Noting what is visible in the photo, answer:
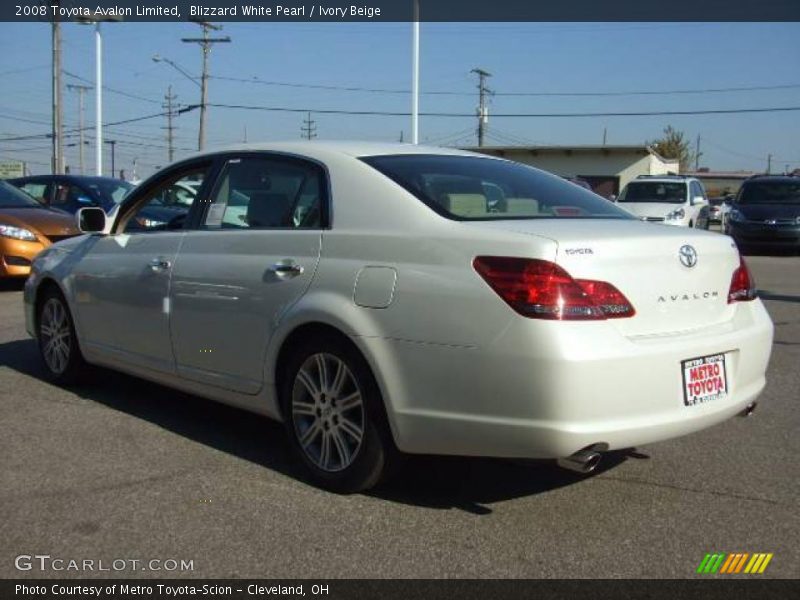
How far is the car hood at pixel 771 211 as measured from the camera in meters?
18.2

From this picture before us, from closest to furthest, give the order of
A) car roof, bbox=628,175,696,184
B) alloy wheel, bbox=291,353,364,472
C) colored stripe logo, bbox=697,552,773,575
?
colored stripe logo, bbox=697,552,773,575 < alloy wheel, bbox=291,353,364,472 < car roof, bbox=628,175,696,184

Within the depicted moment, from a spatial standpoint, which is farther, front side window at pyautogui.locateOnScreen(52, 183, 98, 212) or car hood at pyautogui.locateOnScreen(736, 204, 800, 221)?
car hood at pyautogui.locateOnScreen(736, 204, 800, 221)

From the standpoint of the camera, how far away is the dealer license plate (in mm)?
Result: 3449

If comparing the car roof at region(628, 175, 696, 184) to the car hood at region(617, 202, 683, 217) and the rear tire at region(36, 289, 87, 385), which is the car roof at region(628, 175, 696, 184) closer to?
the car hood at region(617, 202, 683, 217)

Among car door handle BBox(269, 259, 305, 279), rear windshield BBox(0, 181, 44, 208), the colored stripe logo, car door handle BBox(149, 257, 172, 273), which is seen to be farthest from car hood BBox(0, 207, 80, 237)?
the colored stripe logo

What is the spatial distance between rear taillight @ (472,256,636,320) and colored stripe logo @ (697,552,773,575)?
0.98 m

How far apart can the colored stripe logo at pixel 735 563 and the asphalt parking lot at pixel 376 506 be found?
39 mm

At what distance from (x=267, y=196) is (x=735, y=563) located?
2779mm

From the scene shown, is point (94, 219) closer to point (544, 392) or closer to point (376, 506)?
point (376, 506)

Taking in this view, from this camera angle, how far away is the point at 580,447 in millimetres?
3248

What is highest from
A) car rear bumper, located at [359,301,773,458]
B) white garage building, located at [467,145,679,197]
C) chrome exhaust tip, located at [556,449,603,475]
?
white garage building, located at [467,145,679,197]

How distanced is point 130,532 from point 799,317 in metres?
7.87
